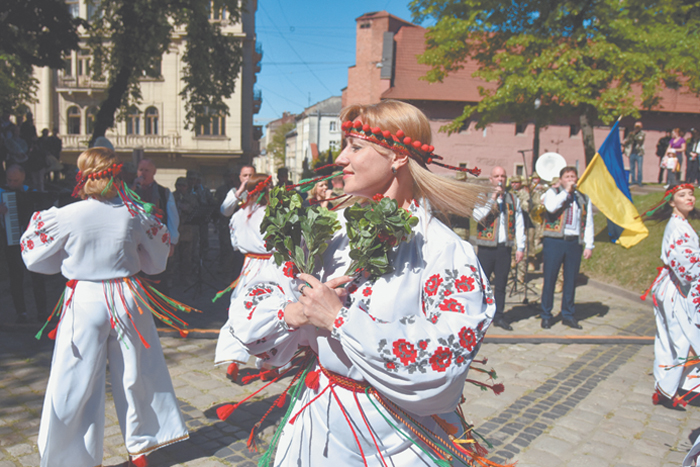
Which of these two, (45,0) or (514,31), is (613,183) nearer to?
(514,31)

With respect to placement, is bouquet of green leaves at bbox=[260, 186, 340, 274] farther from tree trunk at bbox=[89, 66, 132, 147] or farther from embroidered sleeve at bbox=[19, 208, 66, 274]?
tree trunk at bbox=[89, 66, 132, 147]

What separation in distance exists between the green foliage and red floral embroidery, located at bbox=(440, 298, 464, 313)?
50.1 feet

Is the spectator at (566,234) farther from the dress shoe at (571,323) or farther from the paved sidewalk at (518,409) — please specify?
the paved sidewalk at (518,409)

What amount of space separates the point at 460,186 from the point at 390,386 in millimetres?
822

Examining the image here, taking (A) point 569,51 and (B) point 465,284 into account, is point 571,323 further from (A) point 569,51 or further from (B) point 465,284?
(A) point 569,51

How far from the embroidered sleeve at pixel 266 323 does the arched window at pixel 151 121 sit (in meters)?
37.1

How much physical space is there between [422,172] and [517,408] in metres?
3.59

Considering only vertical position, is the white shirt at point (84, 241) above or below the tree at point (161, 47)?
below

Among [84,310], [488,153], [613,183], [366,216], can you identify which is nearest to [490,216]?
Result: [613,183]

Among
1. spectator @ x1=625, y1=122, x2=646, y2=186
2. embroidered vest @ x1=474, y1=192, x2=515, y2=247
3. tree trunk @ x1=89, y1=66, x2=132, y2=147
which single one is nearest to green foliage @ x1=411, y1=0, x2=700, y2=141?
spectator @ x1=625, y1=122, x2=646, y2=186

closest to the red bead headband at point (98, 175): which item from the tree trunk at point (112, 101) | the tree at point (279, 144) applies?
the tree trunk at point (112, 101)

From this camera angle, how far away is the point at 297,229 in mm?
1959

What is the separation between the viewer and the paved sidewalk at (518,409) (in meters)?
3.98

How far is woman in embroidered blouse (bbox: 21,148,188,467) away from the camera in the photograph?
3.40 meters
